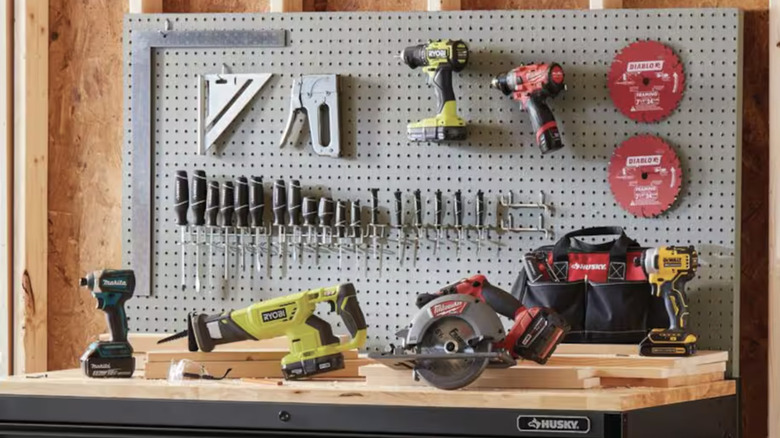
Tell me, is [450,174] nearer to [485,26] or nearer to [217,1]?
[485,26]

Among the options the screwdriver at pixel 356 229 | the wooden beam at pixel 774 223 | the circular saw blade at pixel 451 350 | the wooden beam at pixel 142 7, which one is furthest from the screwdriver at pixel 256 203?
the wooden beam at pixel 774 223

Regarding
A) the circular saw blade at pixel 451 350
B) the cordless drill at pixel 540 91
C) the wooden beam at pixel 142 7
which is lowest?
the circular saw blade at pixel 451 350

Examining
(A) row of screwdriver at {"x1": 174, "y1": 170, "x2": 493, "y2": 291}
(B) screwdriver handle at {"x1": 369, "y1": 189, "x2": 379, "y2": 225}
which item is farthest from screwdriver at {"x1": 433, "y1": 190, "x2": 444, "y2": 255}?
(B) screwdriver handle at {"x1": 369, "y1": 189, "x2": 379, "y2": 225}

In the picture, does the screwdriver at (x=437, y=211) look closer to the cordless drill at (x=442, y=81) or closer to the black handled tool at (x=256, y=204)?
the cordless drill at (x=442, y=81)

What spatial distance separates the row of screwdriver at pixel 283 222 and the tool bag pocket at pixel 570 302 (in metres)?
0.30

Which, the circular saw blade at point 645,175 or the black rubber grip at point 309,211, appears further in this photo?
the black rubber grip at point 309,211

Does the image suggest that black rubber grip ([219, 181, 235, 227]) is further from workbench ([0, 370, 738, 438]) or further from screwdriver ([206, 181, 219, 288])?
workbench ([0, 370, 738, 438])

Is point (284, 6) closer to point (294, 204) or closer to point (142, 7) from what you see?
point (142, 7)

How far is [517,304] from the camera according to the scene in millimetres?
2873

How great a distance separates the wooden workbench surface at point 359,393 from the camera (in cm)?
254

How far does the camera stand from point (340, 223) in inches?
134

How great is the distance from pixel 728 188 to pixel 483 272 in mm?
681

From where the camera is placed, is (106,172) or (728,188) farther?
(106,172)

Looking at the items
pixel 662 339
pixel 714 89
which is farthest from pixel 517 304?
pixel 714 89
